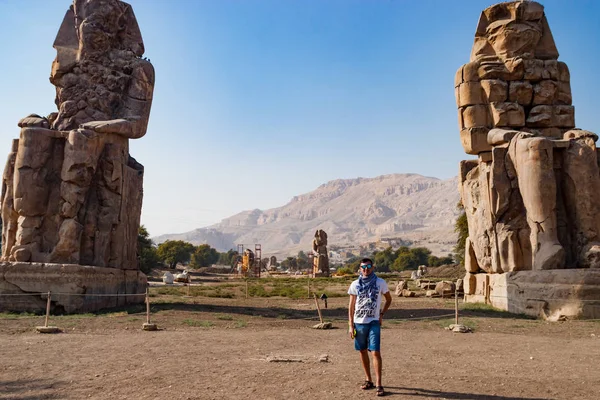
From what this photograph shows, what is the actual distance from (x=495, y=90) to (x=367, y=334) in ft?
29.8

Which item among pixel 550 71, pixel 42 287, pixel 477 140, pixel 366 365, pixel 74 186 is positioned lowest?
pixel 366 365

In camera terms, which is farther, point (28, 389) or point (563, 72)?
point (563, 72)

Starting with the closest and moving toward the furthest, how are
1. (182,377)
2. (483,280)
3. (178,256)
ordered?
(182,377) < (483,280) < (178,256)

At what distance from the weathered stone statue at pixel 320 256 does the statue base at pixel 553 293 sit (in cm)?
3187

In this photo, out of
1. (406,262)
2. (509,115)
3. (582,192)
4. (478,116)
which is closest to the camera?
(582,192)

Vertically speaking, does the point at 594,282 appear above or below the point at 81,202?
below

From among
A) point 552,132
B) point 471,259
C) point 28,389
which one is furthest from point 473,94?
point 28,389

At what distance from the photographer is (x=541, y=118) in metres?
12.2

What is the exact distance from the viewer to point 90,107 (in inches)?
492

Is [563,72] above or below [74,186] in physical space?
above

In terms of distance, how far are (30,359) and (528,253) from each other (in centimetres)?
899

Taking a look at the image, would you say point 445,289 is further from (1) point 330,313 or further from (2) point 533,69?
(2) point 533,69

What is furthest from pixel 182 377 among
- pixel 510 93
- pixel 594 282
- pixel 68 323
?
pixel 510 93

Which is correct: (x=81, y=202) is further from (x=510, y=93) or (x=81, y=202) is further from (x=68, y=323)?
(x=510, y=93)
